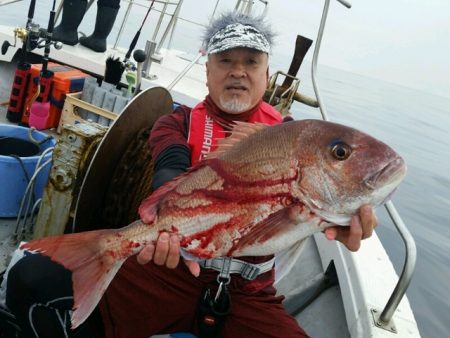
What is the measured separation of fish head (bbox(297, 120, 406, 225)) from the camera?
1452mm

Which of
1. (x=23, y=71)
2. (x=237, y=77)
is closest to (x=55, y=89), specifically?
(x=23, y=71)

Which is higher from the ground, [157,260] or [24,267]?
[157,260]

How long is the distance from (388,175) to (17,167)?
2721 mm

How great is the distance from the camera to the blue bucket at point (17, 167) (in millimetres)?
3131

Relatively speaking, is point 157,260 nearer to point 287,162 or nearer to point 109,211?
point 287,162

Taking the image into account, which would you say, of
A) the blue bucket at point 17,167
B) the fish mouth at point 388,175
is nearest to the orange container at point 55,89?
the blue bucket at point 17,167

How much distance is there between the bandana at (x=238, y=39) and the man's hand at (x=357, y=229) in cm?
113

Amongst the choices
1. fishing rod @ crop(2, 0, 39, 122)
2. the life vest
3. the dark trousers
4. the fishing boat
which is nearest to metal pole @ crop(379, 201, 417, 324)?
the fishing boat

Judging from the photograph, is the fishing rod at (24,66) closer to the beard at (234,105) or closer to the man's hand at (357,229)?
the beard at (234,105)

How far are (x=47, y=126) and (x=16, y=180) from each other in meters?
1.83

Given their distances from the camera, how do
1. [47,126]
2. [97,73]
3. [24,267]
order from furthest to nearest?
[97,73] < [47,126] < [24,267]

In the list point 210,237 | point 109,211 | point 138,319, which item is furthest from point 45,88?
point 210,237

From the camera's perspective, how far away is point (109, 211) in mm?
2881

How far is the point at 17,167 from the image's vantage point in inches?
124
